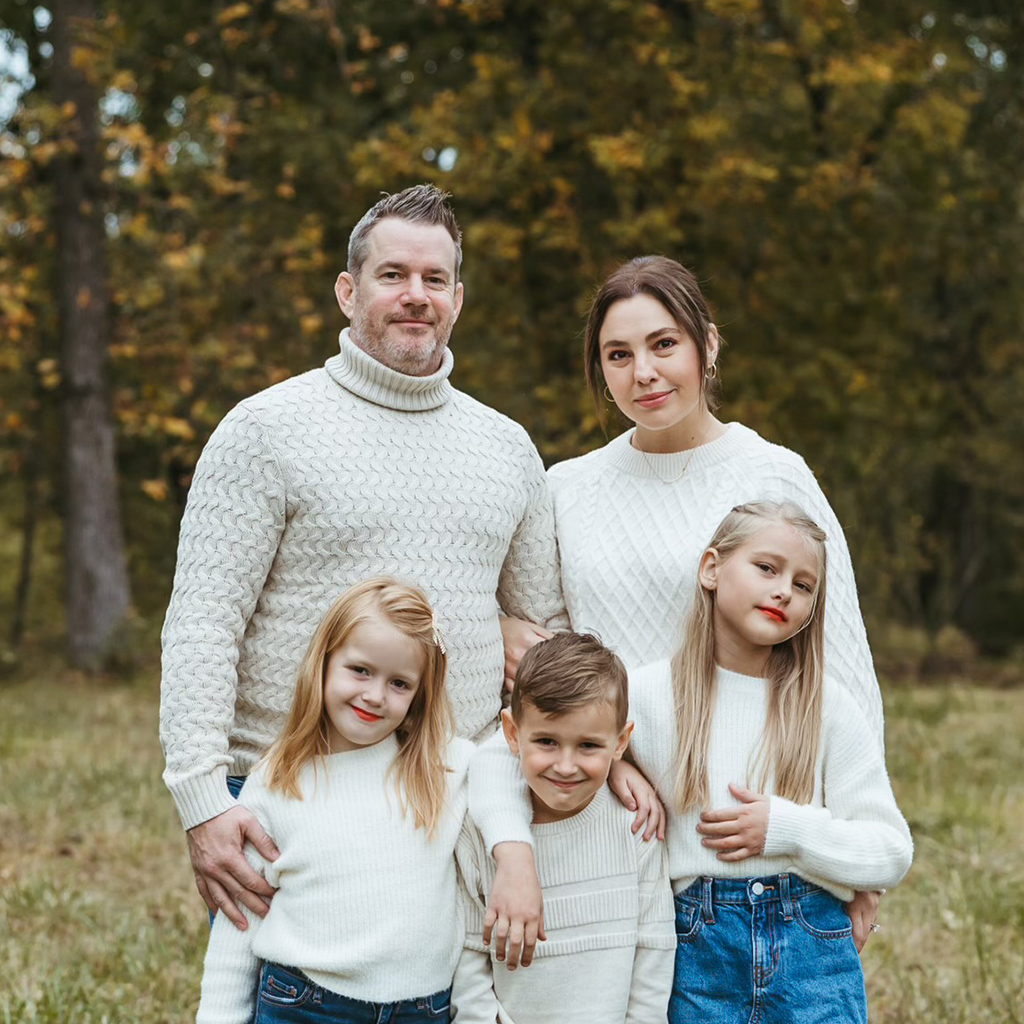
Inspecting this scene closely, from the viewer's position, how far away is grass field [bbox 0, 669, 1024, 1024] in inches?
181

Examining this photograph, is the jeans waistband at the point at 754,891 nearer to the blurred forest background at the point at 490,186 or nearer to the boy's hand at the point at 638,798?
the boy's hand at the point at 638,798

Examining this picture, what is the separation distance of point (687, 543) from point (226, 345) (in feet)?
32.6

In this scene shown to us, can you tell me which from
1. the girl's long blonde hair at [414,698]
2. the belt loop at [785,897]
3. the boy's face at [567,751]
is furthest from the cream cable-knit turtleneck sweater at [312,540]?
the belt loop at [785,897]

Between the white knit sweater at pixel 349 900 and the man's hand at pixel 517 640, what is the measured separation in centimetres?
53

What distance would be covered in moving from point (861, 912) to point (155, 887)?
3.70 metres

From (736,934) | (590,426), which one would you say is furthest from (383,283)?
(590,426)

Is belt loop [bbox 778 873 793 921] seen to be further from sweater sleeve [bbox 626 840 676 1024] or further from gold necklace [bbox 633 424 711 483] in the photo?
gold necklace [bbox 633 424 711 483]

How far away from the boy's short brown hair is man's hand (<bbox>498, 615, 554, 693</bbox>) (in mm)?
542

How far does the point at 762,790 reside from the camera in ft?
10.0

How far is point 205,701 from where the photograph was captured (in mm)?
3146

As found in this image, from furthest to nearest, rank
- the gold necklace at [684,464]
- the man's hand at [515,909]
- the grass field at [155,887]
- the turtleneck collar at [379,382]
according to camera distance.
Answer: the grass field at [155,887] → the gold necklace at [684,464] → the turtleneck collar at [379,382] → the man's hand at [515,909]

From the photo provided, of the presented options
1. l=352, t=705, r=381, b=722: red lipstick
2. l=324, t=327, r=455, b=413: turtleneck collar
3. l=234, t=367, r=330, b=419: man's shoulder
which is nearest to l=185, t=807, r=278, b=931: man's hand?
l=352, t=705, r=381, b=722: red lipstick

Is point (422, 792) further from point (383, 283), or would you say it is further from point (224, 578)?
point (383, 283)

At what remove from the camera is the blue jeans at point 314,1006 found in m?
2.98
